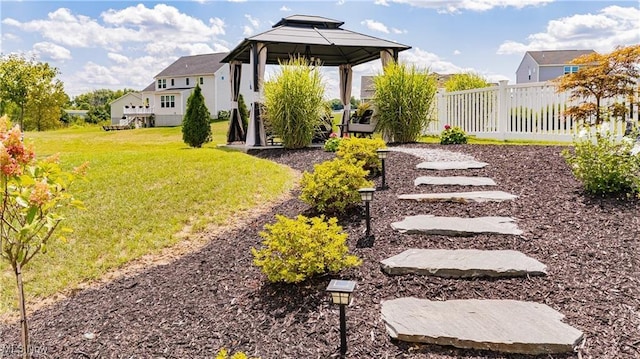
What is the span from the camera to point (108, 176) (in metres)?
6.66

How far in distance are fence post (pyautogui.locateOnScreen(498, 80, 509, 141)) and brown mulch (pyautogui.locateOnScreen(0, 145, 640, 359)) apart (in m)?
5.05

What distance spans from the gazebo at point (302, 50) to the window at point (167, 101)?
81.3 feet

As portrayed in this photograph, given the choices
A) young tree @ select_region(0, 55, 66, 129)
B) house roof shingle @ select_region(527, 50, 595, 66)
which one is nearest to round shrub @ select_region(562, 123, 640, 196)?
young tree @ select_region(0, 55, 66, 129)

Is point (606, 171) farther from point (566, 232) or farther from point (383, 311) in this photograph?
point (383, 311)

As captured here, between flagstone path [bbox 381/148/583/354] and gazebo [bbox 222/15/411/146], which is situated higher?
gazebo [bbox 222/15/411/146]

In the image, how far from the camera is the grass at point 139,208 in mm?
4328

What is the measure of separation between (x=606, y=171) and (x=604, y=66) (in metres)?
4.61

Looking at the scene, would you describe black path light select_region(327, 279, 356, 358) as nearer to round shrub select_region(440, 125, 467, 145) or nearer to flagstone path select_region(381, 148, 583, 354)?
flagstone path select_region(381, 148, 583, 354)

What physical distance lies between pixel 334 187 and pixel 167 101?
34402 millimetres

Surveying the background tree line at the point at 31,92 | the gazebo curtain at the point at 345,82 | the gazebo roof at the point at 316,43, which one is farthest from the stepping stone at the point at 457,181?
the background tree line at the point at 31,92

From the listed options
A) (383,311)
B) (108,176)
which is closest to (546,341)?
(383,311)

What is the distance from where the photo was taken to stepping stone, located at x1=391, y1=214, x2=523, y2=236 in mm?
3564

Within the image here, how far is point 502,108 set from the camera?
909 centimetres

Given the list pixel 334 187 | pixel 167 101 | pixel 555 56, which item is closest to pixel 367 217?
pixel 334 187
